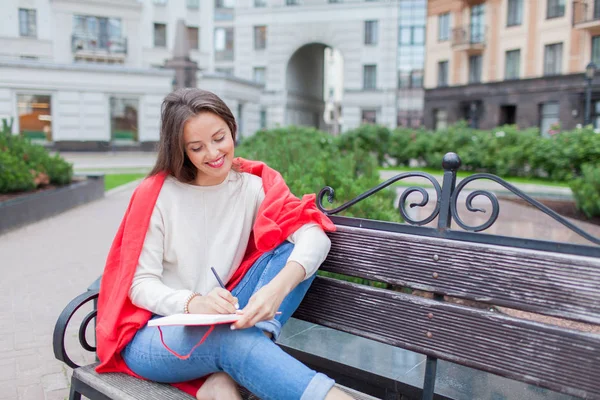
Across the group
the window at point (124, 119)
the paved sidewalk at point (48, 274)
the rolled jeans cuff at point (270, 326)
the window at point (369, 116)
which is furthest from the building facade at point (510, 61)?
the rolled jeans cuff at point (270, 326)

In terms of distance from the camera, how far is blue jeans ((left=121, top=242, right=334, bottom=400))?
6.14ft

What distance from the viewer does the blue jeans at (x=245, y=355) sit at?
1.87 m

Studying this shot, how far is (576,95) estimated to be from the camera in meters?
28.3

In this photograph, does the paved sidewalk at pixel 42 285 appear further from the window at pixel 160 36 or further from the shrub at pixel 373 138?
the window at pixel 160 36

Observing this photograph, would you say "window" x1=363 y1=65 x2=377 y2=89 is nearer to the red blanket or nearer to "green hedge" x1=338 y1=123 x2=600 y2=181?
"green hedge" x1=338 y1=123 x2=600 y2=181

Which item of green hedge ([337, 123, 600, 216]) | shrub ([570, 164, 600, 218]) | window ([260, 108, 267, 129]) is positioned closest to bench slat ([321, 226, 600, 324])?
shrub ([570, 164, 600, 218])

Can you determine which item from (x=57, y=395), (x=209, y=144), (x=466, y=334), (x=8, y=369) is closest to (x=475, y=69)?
(x=8, y=369)

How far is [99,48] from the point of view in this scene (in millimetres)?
38312

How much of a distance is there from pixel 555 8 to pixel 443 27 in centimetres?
847

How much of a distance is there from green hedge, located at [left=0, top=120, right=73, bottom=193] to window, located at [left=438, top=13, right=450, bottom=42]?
31.1 metres

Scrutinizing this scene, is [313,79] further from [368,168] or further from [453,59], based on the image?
[368,168]

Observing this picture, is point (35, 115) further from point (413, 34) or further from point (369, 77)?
point (413, 34)

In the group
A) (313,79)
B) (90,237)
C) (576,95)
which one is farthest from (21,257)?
(313,79)

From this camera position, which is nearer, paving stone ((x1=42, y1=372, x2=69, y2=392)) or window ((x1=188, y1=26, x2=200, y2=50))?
paving stone ((x1=42, y1=372, x2=69, y2=392))
